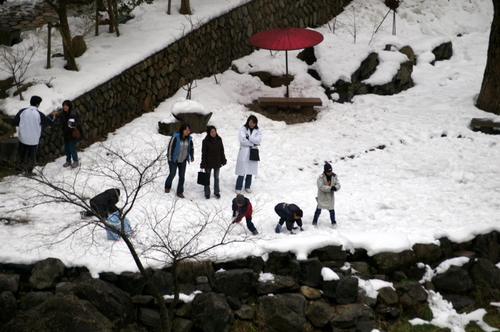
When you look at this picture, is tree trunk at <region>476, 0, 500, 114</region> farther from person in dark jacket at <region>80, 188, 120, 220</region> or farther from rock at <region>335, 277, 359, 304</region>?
person in dark jacket at <region>80, 188, 120, 220</region>

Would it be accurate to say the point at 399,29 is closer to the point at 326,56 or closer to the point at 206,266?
the point at 326,56

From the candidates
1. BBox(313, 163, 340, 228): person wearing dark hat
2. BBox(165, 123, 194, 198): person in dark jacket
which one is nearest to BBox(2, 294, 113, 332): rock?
BBox(165, 123, 194, 198): person in dark jacket

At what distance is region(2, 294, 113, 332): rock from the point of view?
9.15m

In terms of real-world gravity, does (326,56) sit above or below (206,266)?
above

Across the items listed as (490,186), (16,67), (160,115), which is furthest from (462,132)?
(16,67)

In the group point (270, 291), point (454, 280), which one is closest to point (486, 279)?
point (454, 280)

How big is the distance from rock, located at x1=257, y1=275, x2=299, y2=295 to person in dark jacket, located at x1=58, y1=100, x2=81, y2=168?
A: 15.7 feet

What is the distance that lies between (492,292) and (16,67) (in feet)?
36.9

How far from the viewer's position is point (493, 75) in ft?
51.8

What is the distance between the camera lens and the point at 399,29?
21.0 meters

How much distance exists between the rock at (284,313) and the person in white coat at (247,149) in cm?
→ 271

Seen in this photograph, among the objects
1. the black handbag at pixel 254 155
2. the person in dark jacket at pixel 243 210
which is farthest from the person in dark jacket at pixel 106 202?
the black handbag at pixel 254 155

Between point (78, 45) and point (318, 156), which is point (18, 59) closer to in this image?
point (78, 45)

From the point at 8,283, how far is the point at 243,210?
3.81m
